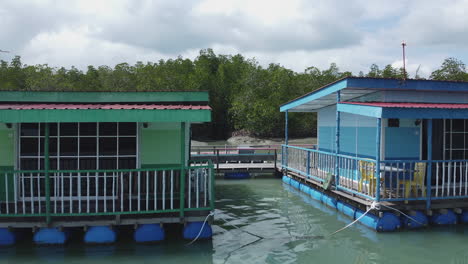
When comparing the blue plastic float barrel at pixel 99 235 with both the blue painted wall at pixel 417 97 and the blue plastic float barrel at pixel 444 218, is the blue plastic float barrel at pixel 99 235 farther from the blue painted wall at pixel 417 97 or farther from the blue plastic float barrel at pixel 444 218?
the blue painted wall at pixel 417 97

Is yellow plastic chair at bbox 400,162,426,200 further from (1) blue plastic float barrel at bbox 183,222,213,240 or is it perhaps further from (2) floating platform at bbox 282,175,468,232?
(1) blue plastic float barrel at bbox 183,222,213,240

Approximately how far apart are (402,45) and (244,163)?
33.0 feet

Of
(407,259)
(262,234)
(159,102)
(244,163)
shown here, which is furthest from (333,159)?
(244,163)

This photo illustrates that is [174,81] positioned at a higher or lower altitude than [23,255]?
higher

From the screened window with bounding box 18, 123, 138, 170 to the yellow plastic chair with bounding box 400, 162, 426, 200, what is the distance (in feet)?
21.2

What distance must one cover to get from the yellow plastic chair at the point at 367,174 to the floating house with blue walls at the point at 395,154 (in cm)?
3

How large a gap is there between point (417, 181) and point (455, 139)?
277 cm

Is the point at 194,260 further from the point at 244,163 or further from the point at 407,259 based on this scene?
the point at 244,163

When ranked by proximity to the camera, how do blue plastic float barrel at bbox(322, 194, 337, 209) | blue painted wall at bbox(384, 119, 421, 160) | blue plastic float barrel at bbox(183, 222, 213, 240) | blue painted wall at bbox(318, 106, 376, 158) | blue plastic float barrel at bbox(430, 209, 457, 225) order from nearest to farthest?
blue plastic float barrel at bbox(183, 222, 213, 240) < blue plastic float barrel at bbox(430, 209, 457, 225) < blue painted wall at bbox(384, 119, 421, 160) < blue painted wall at bbox(318, 106, 376, 158) < blue plastic float barrel at bbox(322, 194, 337, 209)

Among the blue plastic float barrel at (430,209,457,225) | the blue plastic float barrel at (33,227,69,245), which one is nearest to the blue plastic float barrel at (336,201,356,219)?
the blue plastic float barrel at (430,209,457,225)

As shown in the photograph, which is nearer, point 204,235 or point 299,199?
point 204,235

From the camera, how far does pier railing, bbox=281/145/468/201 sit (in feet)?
28.8

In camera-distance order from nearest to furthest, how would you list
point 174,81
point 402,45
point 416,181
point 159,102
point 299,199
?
point 416,181 < point 159,102 < point 402,45 < point 299,199 < point 174,81

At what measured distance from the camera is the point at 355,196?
32.8 ft
